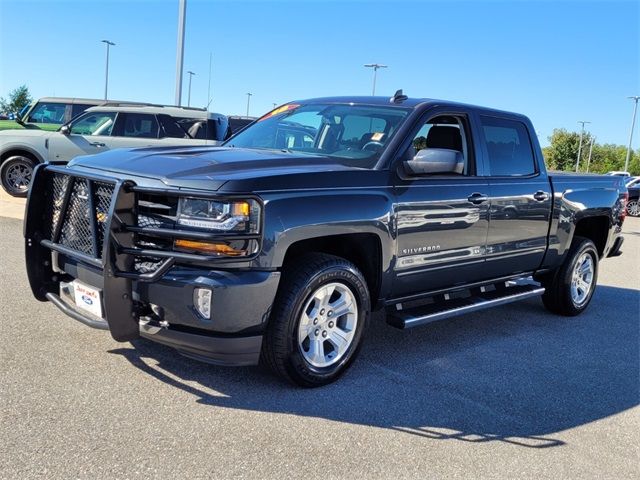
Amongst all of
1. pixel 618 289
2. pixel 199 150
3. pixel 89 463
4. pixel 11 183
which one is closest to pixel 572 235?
pixel 618 289

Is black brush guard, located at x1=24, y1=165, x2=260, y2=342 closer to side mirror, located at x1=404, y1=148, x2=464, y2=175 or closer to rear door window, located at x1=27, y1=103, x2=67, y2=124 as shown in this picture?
side mirror, located at x1=404, y1=148, x2=464, y2=175

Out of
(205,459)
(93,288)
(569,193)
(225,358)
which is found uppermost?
(569,193)

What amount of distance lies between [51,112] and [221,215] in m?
11.9

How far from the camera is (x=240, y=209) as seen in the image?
11.2 ft

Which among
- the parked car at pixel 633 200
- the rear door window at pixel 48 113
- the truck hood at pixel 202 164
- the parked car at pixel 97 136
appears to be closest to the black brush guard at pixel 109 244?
the truck hood at pixel 202 164

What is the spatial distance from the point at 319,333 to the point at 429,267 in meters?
1.09

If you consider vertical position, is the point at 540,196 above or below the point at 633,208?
above

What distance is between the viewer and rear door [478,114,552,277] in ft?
17.0

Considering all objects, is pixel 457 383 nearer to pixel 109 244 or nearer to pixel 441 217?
pixel 441 217

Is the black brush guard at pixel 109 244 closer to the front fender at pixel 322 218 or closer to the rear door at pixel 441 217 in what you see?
the front fender at pixel 322 218

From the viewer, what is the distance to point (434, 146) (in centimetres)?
511

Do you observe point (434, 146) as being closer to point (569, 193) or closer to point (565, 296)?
point (569, 193)

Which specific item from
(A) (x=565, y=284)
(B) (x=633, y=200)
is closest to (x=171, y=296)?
(A) (x=565, y=284)

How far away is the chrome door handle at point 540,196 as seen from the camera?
5.56 m
